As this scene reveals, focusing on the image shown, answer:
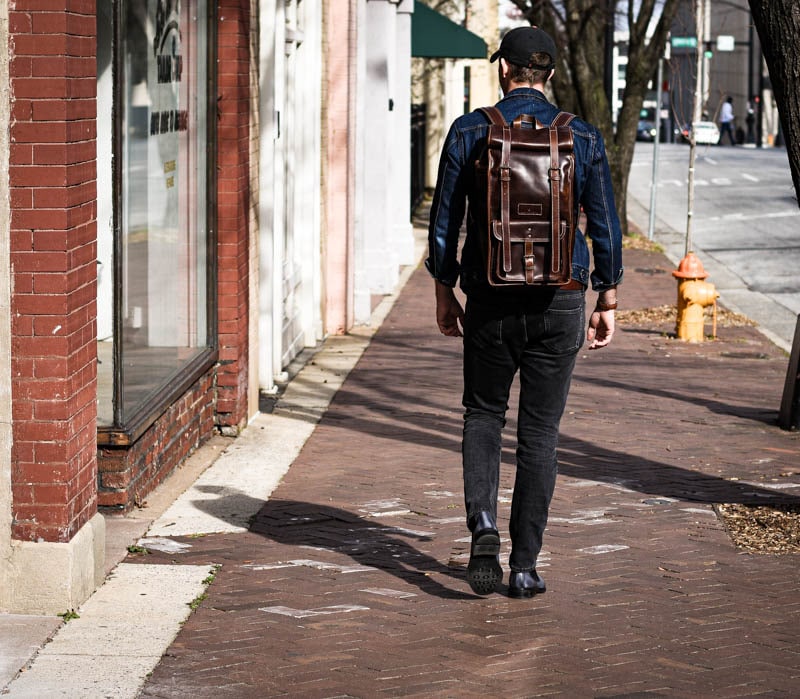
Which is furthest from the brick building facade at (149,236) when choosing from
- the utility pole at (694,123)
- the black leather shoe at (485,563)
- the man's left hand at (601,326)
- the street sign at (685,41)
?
the street sign at (685,41)

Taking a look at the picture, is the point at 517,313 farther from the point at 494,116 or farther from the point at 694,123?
the point at 694,123

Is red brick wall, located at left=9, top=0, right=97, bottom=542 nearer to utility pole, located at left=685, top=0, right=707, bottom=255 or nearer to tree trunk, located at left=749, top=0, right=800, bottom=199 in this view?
tree trunk, located at left=749, top=0, right=800, bottom=199

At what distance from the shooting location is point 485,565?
524 cm

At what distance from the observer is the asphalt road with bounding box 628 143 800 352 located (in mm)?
16719

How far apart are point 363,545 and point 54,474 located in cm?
158

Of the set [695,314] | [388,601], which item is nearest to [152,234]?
[388,601]

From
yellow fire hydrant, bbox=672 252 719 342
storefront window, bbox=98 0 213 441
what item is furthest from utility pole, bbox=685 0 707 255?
storefront window, bbox=98 0 213 441

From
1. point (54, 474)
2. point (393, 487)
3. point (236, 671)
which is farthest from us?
point (393, 487)

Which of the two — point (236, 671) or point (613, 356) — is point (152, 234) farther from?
point (613, 356)

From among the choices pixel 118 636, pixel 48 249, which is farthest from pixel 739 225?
pixel 118 636

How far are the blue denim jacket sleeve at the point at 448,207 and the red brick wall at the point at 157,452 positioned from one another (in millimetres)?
2036

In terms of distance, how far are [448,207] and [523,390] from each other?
737mm

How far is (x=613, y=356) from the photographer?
39.9 feet

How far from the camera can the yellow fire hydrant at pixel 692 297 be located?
12773 mm
